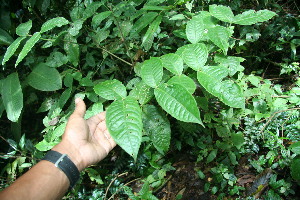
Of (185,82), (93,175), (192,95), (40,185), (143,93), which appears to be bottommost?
(93,175)

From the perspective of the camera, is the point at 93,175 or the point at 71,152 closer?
the point at 71,152

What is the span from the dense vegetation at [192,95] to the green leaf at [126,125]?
0.58 ft

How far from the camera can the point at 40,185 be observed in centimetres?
140

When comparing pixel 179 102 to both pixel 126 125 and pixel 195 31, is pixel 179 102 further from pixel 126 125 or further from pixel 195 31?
pixel 195 31

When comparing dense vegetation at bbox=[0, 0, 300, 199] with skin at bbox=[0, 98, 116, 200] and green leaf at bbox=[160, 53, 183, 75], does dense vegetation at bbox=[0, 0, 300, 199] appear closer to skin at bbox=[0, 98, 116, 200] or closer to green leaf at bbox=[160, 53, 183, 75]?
green leaf at bbox=[160, 53, 183, 75]

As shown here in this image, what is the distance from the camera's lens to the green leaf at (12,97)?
2090mm

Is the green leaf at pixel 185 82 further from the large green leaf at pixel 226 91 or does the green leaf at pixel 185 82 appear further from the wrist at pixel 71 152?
the wrist at pixel 71 152

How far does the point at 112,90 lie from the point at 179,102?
1.46ft

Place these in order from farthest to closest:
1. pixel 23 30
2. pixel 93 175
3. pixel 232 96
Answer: pixel 93 175
pixel 23 30
pixel 232 96

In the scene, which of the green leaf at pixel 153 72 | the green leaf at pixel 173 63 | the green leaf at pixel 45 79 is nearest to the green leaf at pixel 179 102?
the green leaf at pixel 153 72

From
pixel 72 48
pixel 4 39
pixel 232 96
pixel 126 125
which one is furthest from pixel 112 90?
pixel 4 39

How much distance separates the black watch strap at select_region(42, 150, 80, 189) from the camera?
1.51 m

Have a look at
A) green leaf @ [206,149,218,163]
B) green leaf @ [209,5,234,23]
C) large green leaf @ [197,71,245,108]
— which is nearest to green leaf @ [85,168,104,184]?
green leaf @ [206,149,218,163]

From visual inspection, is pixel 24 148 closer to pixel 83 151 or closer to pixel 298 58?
pixel 83 151
